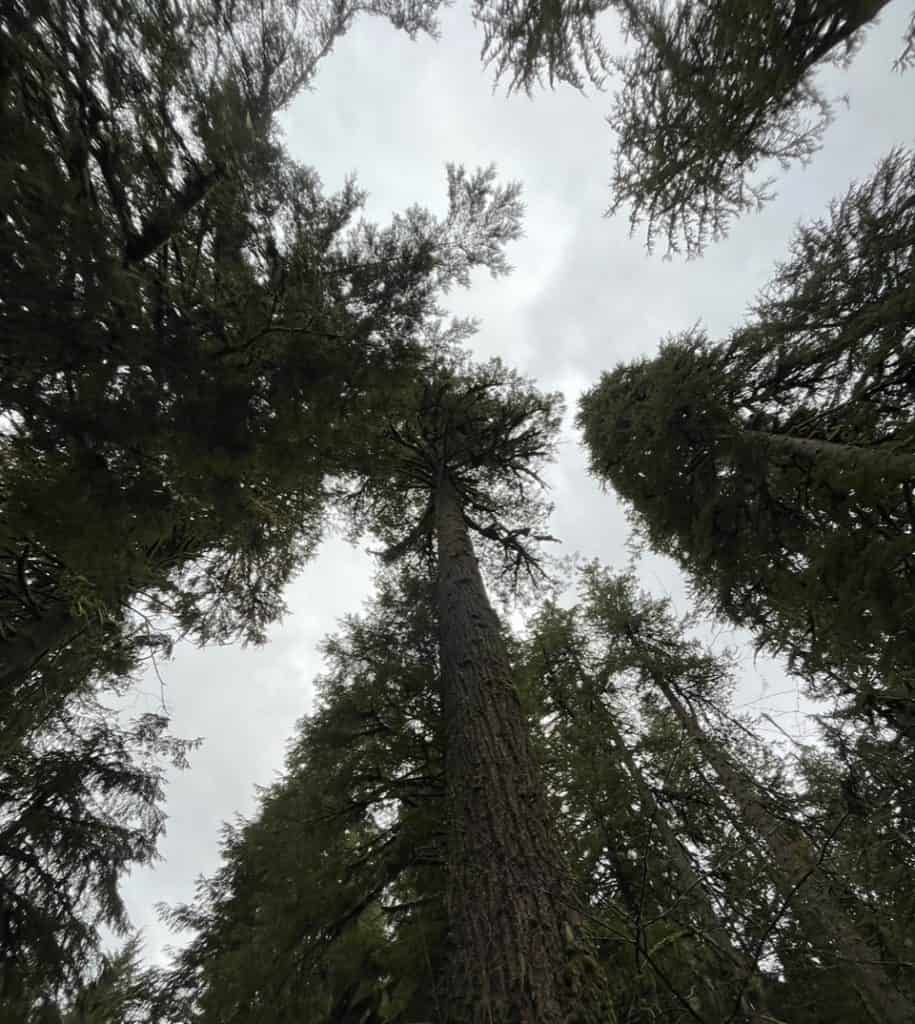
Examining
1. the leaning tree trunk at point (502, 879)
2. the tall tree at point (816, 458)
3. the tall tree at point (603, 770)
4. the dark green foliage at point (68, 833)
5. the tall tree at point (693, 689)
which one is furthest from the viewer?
the tall tree at point (603, 770)

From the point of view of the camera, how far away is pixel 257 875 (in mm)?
8062

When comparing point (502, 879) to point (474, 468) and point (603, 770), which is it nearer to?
Result: point (603, 770)

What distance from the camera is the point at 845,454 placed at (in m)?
3.86

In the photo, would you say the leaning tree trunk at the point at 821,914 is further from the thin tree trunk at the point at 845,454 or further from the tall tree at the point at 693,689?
the thin tree trunk at the point at 845,454

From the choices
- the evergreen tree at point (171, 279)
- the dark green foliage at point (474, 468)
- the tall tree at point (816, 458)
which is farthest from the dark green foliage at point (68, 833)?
the tall tree at point (816, 458)

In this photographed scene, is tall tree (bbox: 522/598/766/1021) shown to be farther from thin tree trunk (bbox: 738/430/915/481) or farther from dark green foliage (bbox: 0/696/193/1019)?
dark green foliage (bbox: 0/696/193/1019)

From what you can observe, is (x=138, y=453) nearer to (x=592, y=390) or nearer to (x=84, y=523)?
(x=84, y=523)

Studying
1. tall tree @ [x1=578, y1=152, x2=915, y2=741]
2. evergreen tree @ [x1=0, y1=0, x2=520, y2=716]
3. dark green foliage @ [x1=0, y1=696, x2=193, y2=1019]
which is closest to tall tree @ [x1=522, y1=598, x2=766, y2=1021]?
tall tree @ [x1=578, y1=152, x2=915, y2=741]

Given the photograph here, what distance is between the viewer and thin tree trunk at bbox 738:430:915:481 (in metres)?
3.35

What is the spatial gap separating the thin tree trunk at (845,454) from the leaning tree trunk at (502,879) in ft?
10.5

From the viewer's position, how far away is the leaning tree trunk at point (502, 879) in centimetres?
188

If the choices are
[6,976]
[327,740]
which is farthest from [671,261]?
[6,976]

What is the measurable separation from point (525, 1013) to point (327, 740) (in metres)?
4.06

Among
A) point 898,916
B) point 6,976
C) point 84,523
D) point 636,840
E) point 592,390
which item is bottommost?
point 898,916
